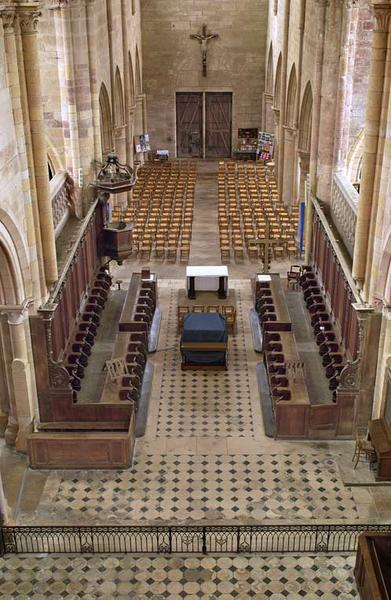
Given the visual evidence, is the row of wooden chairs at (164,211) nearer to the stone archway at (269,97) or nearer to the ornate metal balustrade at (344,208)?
the stone archway at (269,97)

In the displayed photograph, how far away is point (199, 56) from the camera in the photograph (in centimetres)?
4388

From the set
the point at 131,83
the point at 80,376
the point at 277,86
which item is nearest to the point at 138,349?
the point at 80,376

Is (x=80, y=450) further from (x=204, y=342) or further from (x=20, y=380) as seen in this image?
(x=204, y=342)

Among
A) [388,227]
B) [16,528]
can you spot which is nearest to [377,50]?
[388,227]

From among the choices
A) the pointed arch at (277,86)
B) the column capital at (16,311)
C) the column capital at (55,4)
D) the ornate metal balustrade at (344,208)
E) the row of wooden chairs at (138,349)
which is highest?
the column capital at (55,4)

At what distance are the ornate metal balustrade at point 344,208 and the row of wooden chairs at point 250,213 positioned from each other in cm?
312

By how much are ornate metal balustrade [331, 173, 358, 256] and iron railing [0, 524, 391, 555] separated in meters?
8.90

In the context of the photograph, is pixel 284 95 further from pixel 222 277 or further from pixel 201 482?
pixel 201 482

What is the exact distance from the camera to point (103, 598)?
1351 centimetres

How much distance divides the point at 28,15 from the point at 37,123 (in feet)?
7.38

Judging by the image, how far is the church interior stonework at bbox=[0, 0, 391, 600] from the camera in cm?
Result: 1440

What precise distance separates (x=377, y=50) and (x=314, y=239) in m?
10.6

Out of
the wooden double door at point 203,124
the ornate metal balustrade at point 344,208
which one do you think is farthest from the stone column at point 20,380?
the wooden double door at point 203,124

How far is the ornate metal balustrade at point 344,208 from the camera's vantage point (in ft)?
69.5
